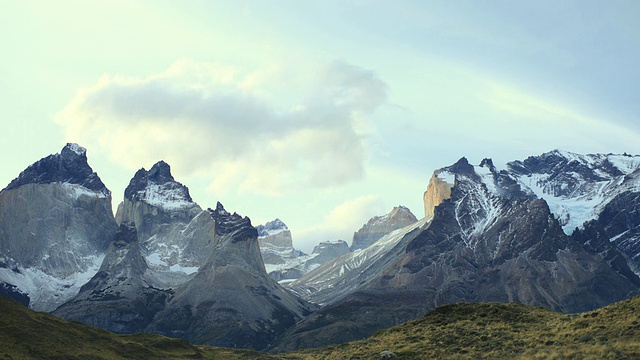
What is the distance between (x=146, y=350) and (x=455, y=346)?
4854 cm

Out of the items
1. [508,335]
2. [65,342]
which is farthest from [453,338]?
[65,342]

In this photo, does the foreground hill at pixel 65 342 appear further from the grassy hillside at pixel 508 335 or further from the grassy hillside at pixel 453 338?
the grassy hillside at pixel 508 335

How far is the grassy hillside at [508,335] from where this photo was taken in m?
83.8

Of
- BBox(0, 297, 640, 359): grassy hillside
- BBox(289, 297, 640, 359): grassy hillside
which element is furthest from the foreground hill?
BBox(289, 297, 640, 359): grassy hillside

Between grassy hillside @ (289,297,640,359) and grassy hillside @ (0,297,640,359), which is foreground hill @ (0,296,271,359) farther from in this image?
grassy hillside @ (289,297,640,359)

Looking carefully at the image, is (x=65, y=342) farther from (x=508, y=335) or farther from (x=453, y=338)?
(x=508, y=335)

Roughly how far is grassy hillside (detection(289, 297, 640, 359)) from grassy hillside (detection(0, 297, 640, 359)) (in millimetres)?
104

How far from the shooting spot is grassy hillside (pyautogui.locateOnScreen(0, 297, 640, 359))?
86.2 m

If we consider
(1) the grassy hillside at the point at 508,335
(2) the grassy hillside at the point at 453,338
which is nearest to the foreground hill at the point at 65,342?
(2) the grassy hillside at the point at 453,338

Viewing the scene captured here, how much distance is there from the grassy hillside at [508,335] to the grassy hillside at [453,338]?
10 cm

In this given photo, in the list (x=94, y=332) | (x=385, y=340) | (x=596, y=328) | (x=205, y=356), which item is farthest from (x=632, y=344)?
(x=94, y=332)

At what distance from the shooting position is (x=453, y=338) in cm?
10106

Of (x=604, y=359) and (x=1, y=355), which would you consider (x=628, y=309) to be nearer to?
(x=604, y=359)

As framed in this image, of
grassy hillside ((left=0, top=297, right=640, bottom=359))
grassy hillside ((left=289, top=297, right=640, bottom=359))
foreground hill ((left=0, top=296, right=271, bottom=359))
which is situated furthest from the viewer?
foreground hill ((left=0, top=296, right=271, bottom=359))
